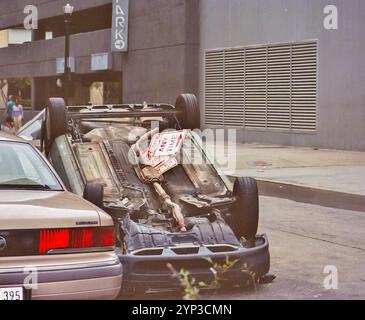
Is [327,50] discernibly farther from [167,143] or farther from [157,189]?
[157,189]

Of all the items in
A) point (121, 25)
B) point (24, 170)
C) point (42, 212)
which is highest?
point (121, 25)

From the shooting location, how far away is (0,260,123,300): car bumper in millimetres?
4652

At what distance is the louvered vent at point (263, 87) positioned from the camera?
2581 cm

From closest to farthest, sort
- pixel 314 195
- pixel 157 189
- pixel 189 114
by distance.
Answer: pixel 157 189, pixel 189 114, pixel 314 195

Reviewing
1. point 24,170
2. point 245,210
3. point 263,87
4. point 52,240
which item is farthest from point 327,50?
point 52,240

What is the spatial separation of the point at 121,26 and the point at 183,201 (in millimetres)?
29462

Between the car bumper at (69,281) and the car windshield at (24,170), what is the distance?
1119 mm

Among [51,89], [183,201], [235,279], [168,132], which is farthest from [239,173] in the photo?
[51,89]

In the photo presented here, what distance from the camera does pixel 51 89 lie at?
45562 mm

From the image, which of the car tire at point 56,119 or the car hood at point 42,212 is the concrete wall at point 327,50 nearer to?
the car tire at point 56,119

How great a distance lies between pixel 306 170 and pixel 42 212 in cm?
1359

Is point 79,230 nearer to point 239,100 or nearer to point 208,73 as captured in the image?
point 239,100

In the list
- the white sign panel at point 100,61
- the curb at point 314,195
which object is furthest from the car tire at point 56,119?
the white sign panel at point 100,61

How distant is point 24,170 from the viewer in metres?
6.05
